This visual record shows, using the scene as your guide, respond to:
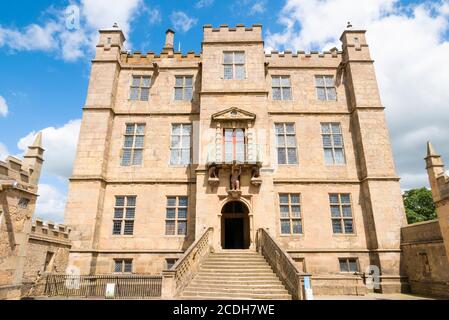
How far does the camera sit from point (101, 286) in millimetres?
12961

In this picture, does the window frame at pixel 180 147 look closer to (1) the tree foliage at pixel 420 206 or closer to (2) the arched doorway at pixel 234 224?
(2) the arched doorway at pixel 234 224

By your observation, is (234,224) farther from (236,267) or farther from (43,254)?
(43,254)

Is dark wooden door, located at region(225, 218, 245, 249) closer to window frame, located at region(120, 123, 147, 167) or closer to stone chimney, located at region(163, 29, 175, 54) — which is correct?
window frame, located at region(120, 123, 147, 167)

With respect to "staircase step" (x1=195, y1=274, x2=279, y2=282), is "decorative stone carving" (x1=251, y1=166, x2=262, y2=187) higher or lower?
higher

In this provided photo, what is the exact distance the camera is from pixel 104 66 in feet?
58.8

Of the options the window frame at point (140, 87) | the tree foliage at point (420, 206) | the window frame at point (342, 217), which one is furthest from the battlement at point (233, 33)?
the tree foliage at point (420, 206)

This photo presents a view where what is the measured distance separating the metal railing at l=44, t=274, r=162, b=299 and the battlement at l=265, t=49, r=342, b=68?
50.8ft

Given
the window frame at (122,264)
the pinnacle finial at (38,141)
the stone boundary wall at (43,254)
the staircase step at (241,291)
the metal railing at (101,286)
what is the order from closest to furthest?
1. the staircase step at (241,291)
2. the pinnacle finial at (38,141)
3. the stone boundary wall at (43,254)
4. the metal railing at (101,286)
5. the window frame at (122,264)

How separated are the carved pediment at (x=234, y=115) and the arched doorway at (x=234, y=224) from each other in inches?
208

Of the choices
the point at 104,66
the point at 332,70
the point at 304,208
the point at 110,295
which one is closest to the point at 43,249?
the point at 110,295

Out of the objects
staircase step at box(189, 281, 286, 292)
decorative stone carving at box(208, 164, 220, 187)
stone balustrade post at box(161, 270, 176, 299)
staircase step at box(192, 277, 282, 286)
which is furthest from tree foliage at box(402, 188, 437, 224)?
stone balustrade post at box(161, 270, 176, 299)

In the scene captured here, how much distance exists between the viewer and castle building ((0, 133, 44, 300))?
9.30 m

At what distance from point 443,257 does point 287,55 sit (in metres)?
14.8

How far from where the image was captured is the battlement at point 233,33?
18125 millimetres
